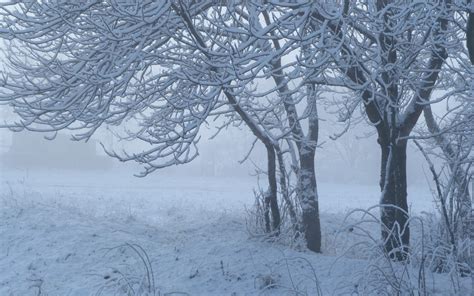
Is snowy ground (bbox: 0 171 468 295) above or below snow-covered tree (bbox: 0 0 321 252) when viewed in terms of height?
below

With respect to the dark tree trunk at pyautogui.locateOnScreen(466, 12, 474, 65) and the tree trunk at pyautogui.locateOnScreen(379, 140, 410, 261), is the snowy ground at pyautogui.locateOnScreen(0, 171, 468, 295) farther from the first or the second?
the dark tree trunk at pyautogui.locateOnScreen(466, 12, 474, 65)

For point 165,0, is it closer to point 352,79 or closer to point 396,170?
point 352,79

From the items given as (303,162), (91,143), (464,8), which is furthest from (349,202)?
(91,143)

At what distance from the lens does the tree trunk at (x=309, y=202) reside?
27.5ft

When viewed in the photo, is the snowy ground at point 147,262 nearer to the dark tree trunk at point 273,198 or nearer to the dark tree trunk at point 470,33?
the dark tree trunk at point 273,198

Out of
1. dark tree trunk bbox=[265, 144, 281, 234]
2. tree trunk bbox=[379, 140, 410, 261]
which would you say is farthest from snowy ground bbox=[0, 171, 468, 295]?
tree trunk bbox=[379, 140, 410, 261]

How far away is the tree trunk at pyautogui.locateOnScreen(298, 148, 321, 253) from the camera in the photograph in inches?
330

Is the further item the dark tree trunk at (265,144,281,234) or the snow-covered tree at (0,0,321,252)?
the dark tree trunk at (265,144,281,234)

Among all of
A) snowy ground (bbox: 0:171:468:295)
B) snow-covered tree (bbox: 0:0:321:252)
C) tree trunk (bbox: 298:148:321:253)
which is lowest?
snowy ground (bbox: 0:171:468:295)

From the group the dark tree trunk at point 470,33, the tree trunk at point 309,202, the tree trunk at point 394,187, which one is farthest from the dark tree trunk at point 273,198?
the dark tree trunk at point 470,33

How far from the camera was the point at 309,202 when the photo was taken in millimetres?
8469

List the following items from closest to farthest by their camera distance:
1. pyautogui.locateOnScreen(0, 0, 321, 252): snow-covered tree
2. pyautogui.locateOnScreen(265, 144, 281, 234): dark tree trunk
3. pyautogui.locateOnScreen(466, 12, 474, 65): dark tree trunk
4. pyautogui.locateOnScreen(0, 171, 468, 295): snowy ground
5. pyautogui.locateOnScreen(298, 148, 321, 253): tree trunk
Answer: pyautogui.locateOnScreen(0, 0, 321, 252): snow-covered tree < pyautogui.locateOnScreen(466, 12, 474, 65): dark tree trunk < pyautogui.locateOnScreen(0, 171, 468, 295): snowy ground < pyautogui.locateOnScreen(265, 144, 281, 234): dark tree trunk < pyautogui.locateOnScreen(298, 148, 321, 253): tree trunk

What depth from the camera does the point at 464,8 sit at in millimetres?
5121

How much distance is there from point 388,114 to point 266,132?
171 centimetres
